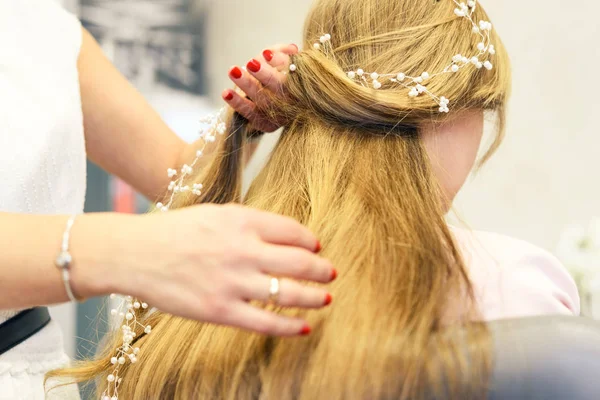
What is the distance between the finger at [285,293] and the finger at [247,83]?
0.44 m

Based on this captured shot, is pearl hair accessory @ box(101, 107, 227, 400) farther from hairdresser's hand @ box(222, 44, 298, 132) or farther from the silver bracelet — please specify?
the silver bracelet

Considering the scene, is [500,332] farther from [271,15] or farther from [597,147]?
[271,15]

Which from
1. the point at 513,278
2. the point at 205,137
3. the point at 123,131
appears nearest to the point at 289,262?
the point at 513,278

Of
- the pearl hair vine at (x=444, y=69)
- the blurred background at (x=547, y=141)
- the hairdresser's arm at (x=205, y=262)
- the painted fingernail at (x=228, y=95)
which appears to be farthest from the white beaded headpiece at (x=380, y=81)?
the blurred background at (x=547, y=141)

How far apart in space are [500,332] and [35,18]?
0.88 metres

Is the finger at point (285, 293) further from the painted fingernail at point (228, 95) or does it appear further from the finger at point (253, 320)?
the painted fingernail at point (228, 95)

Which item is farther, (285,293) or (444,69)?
(444,69)

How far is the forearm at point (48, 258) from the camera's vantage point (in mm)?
541

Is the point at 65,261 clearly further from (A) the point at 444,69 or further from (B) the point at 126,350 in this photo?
(A) the point at 444,69

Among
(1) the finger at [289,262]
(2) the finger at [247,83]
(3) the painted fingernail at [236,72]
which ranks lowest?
(1) the finger at [289,262]

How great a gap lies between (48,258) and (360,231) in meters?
0.29

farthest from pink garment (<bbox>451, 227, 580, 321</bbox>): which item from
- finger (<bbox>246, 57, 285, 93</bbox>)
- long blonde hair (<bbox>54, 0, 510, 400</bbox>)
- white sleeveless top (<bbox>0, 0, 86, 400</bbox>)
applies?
white sleeveless top (<bbox>0, 0, 86, 400</bbox>)

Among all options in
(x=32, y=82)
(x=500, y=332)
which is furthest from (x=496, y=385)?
(x=32, y=82)

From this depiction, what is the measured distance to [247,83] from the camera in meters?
0.89
